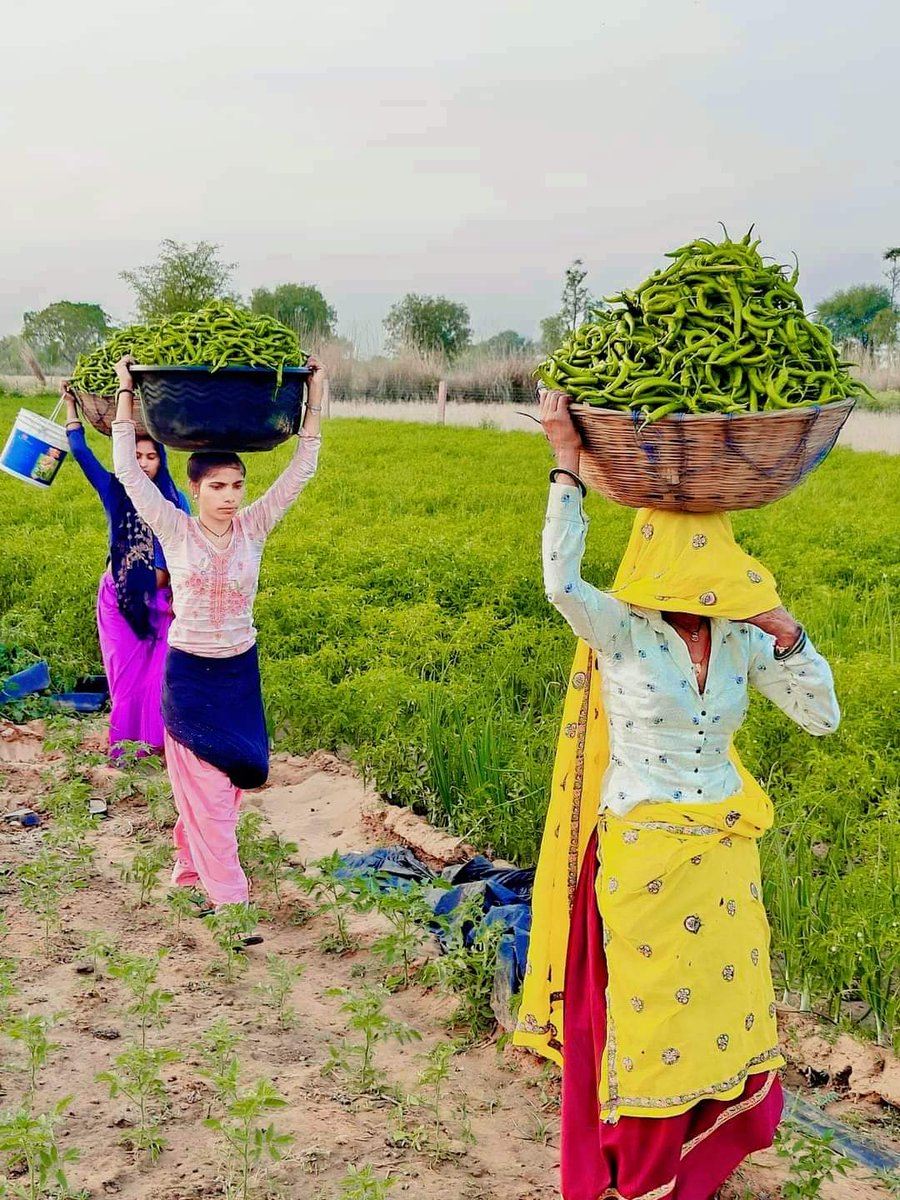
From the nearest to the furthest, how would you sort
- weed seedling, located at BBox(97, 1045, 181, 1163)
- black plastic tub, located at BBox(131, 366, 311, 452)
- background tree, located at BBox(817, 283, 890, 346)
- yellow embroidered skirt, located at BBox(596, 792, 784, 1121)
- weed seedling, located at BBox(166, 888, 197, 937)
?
yellow embroidered skirt, located at BBox(596, 792, 784, 1121)
weed seedling, located at BBox(97, 1045, 181, 1163)
black plastic tub, located at BBox(131, 366, 311, 452)
weed seedling, located at BBox(166, 888, 197, 937)
background tree, located at BBox(817, 283, 890, 346)

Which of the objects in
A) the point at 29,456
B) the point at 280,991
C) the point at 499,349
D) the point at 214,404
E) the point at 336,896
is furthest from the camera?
the point at 499,349

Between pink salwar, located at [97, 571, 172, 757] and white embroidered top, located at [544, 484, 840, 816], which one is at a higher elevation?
white embroidered top, located at [544, 484, 840, 816]

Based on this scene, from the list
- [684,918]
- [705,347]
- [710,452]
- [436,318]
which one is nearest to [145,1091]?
[684,918]

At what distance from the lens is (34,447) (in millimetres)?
5211

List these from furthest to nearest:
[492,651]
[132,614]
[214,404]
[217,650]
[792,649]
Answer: [492,651] < [132,614] < [217,650] < [214,404] < [792,649]

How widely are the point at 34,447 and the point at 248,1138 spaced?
11.2 ft

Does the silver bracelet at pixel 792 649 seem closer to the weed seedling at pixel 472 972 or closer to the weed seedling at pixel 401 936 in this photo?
the weed seedling at pixel 472 972

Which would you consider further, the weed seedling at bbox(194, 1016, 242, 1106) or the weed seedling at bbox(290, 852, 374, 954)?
the weed seedling at bbox(290, 852, 374, 954)

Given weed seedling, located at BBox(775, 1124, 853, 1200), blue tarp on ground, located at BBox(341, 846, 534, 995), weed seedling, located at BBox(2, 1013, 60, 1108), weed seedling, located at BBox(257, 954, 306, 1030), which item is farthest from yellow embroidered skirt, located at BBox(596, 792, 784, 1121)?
weed seedling, located at BBox(2, 1013, 60, 1108)

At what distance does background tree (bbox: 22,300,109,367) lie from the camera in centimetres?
4684

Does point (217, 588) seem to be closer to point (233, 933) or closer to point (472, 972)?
point (233, 933)

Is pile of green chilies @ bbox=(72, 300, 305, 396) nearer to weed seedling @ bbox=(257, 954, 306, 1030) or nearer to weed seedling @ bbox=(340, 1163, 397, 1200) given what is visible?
weed seedling @ bbox=(257, 954, 306, 1030)

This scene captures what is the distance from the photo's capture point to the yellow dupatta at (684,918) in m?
2.47

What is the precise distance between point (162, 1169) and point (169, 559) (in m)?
2.01
